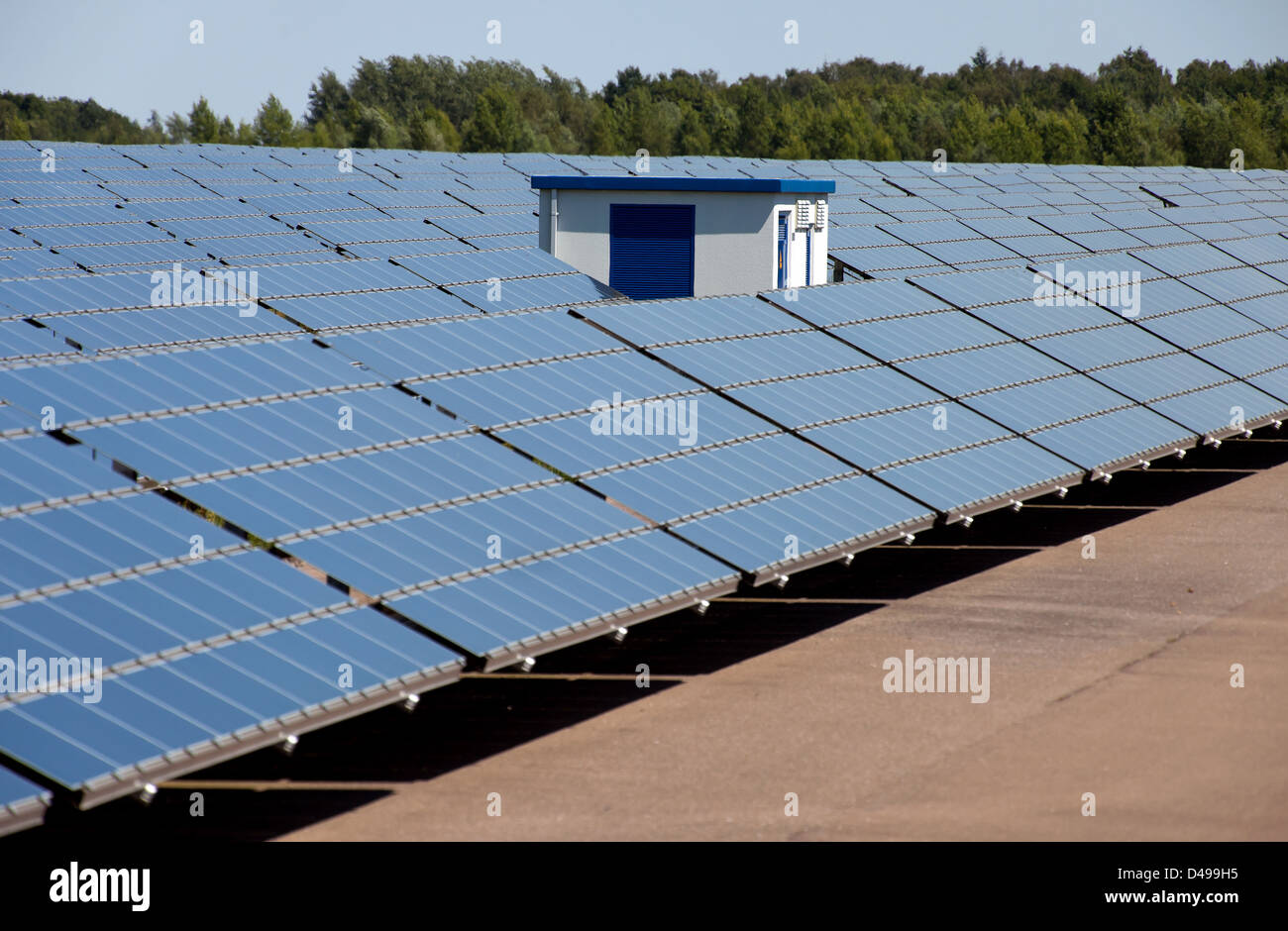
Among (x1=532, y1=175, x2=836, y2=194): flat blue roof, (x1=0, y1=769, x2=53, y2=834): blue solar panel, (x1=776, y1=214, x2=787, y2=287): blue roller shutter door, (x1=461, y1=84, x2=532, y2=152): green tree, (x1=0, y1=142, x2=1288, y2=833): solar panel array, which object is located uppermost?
(x1=461, y1=84, x2=532, y2=152): green tree

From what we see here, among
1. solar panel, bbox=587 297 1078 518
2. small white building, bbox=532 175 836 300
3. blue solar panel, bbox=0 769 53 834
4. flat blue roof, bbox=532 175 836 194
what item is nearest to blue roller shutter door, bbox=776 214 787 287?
small white building, bbox=532 175 836 300

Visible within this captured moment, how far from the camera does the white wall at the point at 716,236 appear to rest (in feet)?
84.5

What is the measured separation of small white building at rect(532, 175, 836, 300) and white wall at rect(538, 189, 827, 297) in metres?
0.02

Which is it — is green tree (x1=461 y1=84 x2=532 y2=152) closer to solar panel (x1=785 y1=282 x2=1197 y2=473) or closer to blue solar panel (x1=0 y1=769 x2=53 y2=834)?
solar panel (x1=785 y1=282 x2=1197 y2=473)

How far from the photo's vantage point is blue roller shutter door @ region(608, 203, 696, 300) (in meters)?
26.4

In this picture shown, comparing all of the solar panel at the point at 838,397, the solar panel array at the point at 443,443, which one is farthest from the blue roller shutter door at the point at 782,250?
the solar panel at the point at 838,397

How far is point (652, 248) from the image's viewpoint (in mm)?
26500

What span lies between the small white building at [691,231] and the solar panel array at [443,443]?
822 millimetres

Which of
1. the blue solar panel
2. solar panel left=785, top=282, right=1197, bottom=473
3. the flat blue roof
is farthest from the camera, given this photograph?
the flat blue roof

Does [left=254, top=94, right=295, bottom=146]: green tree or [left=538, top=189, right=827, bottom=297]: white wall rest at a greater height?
[left=254, top=94, right=295, bottom=146]: green tree

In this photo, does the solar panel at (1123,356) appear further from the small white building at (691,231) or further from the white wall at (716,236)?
the white wall at (716,236)

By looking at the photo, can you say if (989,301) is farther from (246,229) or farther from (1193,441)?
(246,229)
